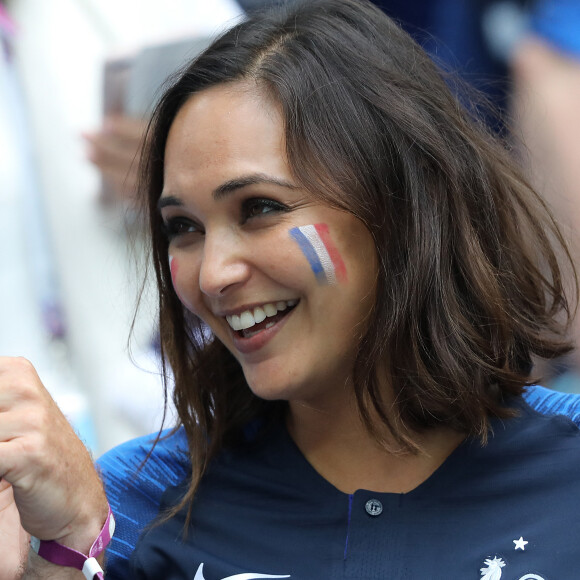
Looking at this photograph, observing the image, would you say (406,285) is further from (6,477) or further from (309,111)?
(6,477)

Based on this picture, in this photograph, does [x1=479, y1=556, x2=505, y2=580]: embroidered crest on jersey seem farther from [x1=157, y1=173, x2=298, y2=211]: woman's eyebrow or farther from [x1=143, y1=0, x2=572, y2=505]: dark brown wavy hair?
[x1=157, y1=173, x2=298, y2=211]: woman's eyebrow

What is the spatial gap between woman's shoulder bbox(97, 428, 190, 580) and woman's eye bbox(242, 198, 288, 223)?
57 cm

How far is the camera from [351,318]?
169cm

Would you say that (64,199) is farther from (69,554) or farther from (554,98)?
(69,554)

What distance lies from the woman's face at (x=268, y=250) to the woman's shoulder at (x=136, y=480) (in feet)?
1.19

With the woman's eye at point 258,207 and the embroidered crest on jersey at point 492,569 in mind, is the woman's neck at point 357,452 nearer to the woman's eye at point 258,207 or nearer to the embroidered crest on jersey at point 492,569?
the embroidered crest on jersey at point 492,569

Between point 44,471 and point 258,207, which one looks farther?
point 258,207

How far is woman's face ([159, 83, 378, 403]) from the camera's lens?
1641mm

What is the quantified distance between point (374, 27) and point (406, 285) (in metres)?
0.55

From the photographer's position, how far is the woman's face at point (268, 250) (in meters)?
1.64

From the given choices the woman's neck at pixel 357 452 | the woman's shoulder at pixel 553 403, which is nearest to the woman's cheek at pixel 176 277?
the woman's neck at pixel 357 452

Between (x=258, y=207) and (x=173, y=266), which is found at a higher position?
(x=258, y=207)

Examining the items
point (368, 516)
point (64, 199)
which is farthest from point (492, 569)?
point (64, 199)

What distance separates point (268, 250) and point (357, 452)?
0.47 m
